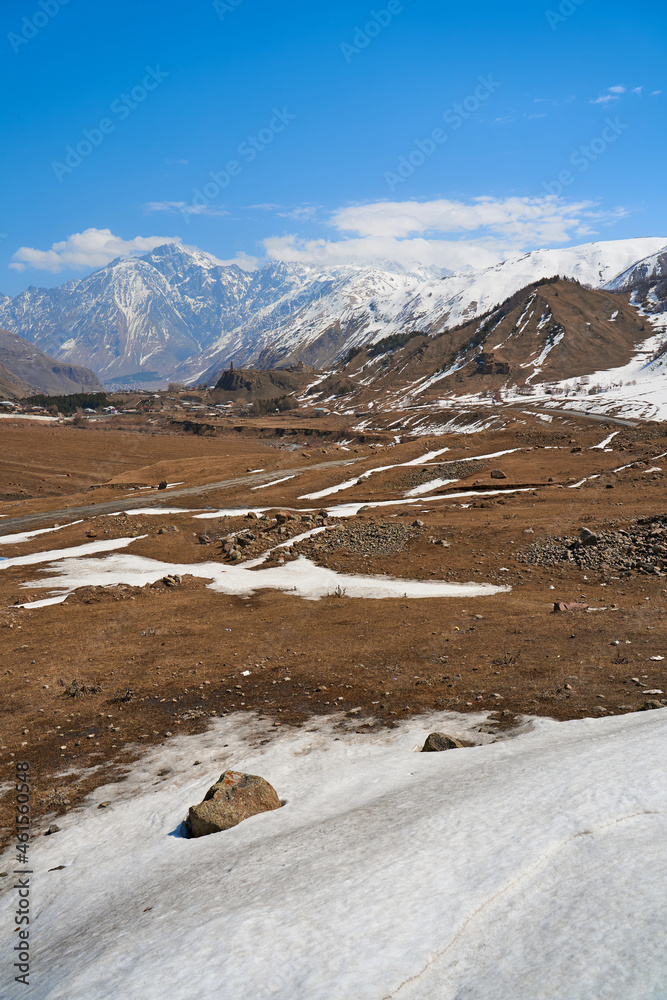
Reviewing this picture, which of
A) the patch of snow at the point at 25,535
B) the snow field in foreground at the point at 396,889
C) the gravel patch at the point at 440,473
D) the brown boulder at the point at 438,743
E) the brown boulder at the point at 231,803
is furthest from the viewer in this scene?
the gravel patch at the point at 440,473

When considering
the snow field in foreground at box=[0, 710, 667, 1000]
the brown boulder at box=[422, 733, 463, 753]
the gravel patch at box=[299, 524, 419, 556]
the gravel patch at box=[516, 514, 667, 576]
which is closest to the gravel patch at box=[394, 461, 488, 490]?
the gravel patch at box=[299, 524, 419, 556]

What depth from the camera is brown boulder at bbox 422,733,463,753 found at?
10906mm

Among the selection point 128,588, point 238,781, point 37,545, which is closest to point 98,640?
point 128,588

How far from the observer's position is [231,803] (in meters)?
9.45

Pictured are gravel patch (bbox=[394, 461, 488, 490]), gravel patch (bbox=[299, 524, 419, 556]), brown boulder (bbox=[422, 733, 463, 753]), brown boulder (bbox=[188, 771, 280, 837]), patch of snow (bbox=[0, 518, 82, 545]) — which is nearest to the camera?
brown boulder (bbox=[188, 771, 280, 837])

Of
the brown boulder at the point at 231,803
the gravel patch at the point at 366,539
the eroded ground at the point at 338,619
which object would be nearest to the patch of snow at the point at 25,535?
the eroded ground at the point at 338,619

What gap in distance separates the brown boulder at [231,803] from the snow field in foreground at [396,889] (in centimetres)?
29

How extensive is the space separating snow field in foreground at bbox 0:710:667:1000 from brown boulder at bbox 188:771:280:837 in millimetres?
289

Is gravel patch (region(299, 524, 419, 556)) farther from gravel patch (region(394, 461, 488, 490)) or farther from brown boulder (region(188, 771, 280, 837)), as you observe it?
gravel patch (region(394, 461, 488, 490))

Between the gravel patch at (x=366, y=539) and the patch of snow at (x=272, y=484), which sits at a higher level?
the patch of snow at (x=272, y=484)

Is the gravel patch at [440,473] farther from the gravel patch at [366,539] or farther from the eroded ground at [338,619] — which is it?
the gravel patch at [366,539]

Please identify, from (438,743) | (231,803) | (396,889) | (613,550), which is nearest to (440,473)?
(613,550)

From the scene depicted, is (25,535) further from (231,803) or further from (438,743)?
(438,743)

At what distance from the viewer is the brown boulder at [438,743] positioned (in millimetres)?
10906
